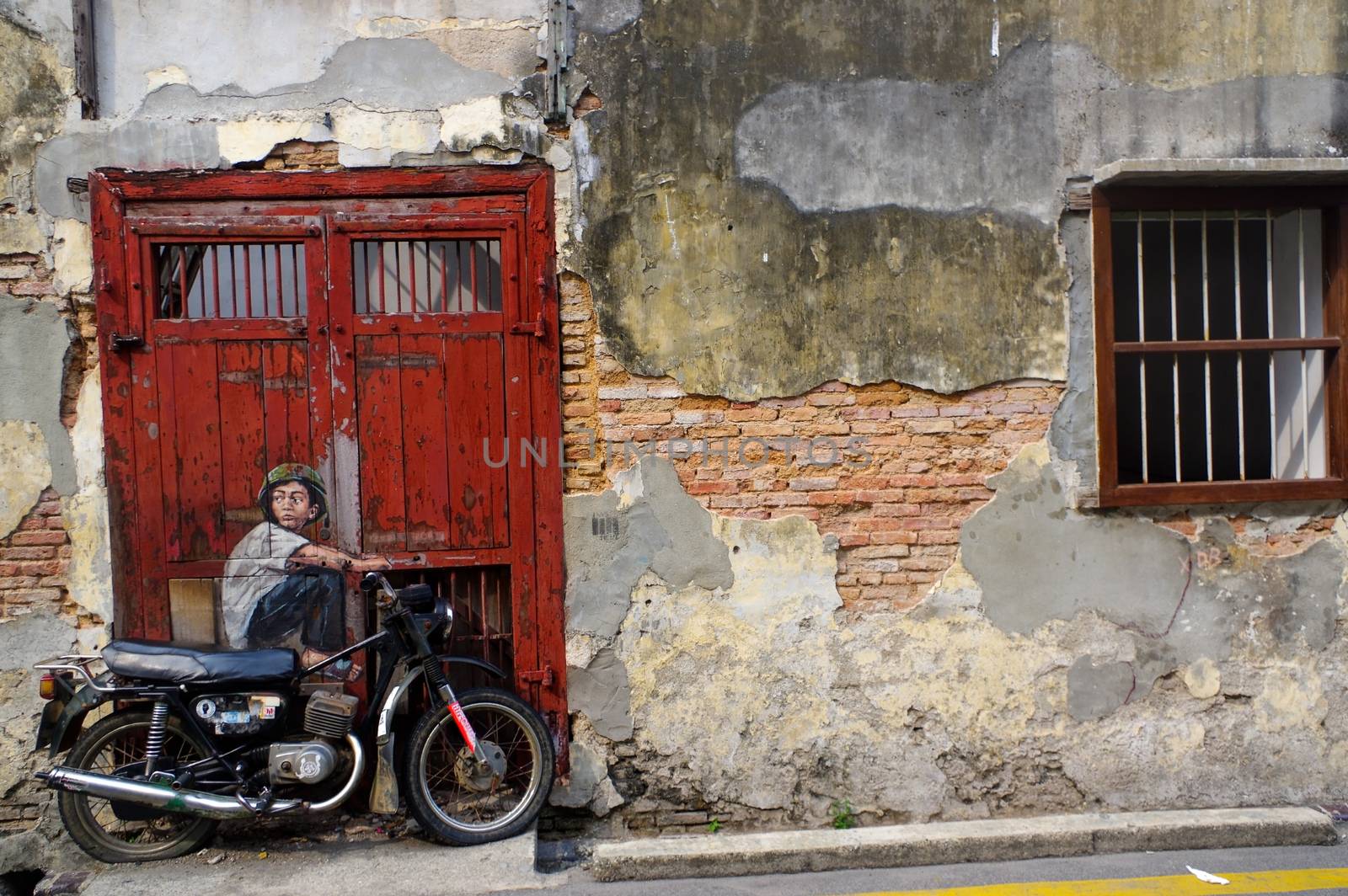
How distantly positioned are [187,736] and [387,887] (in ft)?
3.51

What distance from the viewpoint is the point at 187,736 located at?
4348 mm

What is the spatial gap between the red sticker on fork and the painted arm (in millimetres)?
750

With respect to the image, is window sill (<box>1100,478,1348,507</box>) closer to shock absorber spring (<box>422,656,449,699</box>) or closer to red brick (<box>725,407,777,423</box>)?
red brick (<box>725,407,777,423</box>)

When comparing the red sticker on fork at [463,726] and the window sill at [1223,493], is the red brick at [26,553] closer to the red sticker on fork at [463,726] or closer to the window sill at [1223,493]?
the red sticker on fork at [463,726]

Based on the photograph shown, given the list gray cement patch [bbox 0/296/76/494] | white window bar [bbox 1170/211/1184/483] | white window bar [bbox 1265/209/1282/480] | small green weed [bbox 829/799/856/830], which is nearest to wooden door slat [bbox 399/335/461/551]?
gray cement patch [bbox 0/296/76/494]

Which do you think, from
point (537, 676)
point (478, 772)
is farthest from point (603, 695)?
point (478, 772)

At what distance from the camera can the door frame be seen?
15.3 feet

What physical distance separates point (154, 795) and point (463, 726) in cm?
125

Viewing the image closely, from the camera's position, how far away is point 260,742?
14.5 feet

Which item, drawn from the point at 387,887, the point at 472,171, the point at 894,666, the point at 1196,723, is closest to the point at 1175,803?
the point at 1196,723

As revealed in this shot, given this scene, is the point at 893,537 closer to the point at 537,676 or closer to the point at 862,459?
the point at 862,459

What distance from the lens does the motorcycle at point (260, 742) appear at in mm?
4281

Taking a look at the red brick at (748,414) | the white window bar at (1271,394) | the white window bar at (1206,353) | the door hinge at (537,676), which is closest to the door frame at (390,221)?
the door hinge at (537,676)

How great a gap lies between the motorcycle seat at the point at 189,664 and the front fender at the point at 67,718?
0.15m
